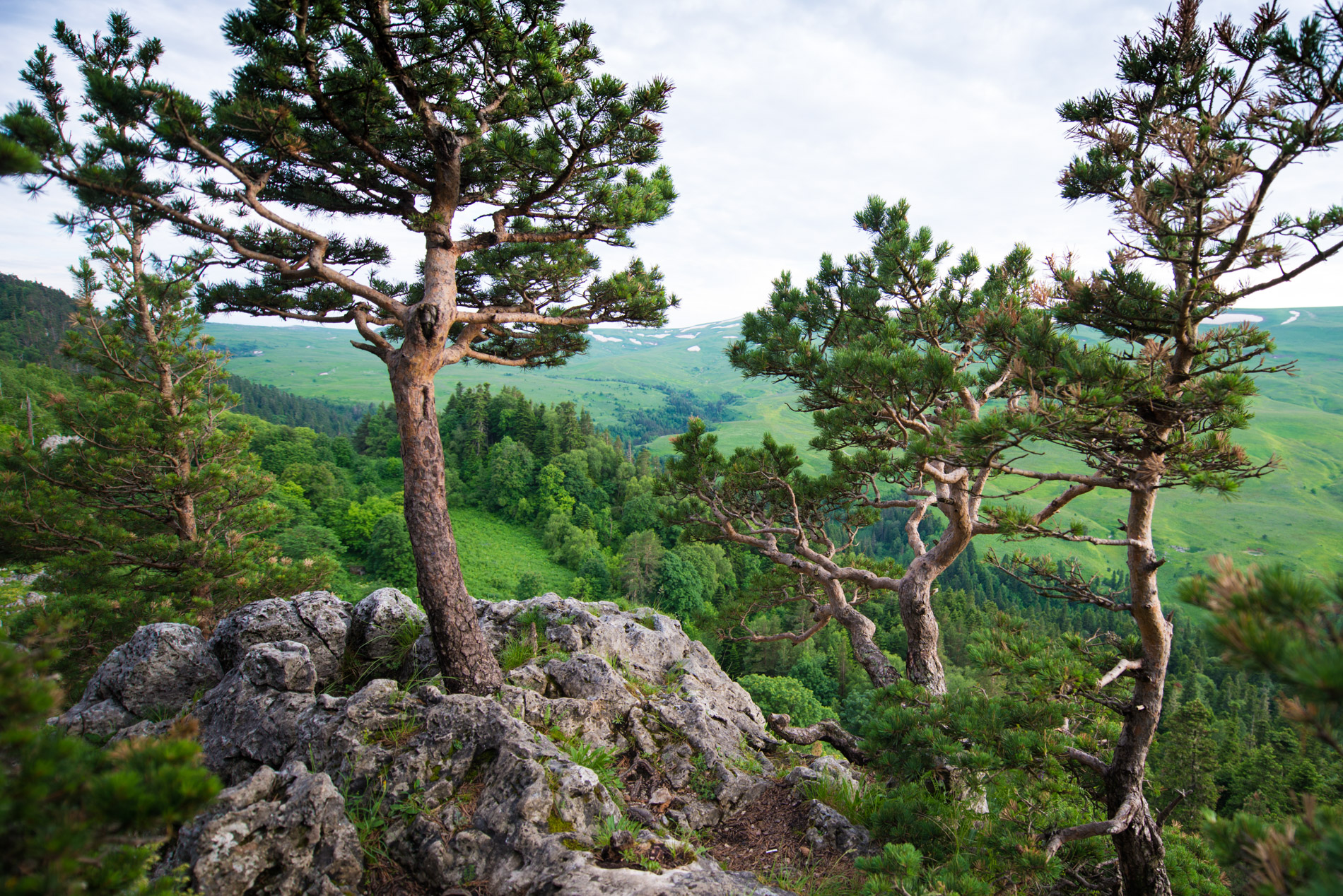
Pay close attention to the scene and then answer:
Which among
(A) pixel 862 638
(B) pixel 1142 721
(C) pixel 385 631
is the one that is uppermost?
(B) pixel 1142 721

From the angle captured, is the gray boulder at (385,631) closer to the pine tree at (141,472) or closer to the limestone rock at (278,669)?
the limestone rock at (278,669)

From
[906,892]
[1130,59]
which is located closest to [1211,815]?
[906,892]

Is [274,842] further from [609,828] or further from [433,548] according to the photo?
[433,548]

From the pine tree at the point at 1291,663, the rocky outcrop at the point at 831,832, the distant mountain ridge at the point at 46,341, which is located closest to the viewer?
the pine tree at the point at 1291,663

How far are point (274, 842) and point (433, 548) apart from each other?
2912 mm

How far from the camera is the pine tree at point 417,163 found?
505 centimetres

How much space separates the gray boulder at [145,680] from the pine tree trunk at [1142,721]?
32.2 feet

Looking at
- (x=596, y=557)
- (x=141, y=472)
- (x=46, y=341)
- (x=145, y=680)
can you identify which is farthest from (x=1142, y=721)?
(x=46, y=341)

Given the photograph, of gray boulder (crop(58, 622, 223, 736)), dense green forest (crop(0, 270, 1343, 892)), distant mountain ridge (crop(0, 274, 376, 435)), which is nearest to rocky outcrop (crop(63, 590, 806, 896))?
gray boulder (crop(58, 622, 223, 736))

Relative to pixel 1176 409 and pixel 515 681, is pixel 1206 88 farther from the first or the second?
pixel 515 681

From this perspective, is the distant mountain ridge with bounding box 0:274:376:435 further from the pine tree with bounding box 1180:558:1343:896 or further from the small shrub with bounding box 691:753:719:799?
the pine tree with bounding box 1180:558:1343:896

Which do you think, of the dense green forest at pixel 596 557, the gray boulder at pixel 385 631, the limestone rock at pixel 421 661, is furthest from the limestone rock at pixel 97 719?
the dense green forest at pixel 596 557

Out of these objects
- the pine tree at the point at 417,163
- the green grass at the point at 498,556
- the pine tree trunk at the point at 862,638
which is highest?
the pine tree at the point at 417,163

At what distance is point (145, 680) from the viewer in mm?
6234
